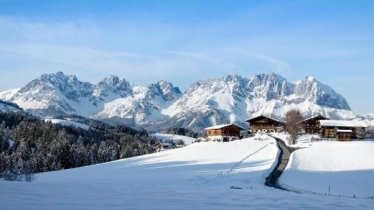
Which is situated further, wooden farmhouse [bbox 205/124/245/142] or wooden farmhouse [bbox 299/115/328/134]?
wooden farmhouse [bbox 299/115/328/134]

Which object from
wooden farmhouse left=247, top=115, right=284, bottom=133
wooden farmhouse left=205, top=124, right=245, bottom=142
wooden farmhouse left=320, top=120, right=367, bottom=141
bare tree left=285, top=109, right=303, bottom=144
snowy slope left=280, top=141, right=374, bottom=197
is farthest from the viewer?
wooden farmhouse left=247, top=115, right=284, bottom=133

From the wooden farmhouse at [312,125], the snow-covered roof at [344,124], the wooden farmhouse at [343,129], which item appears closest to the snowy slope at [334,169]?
the wooden farmhouse at [343,129]

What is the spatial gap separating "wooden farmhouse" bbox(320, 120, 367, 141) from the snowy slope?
18996 millimetres

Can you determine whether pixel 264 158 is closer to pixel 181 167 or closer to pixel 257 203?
pixel 181 167

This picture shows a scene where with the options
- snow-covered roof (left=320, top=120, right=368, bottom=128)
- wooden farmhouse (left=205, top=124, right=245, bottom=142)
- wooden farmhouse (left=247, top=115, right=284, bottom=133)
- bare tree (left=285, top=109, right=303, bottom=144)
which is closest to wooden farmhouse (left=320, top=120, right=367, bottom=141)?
snow-covered roof (left=320, top=120, right=368, bottom=128)

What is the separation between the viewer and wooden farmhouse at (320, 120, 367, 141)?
119 meters

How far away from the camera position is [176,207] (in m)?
21.3

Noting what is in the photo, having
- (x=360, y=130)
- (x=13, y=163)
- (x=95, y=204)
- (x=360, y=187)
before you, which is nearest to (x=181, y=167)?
(x=360, y=187)

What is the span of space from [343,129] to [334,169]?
5809 centimetres

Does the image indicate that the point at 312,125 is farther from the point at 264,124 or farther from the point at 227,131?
the point at 227,131

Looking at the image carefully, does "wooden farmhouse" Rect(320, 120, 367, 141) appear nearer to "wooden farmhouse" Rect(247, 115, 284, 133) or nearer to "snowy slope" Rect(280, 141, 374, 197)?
"snowy slope" Rect(280, 141, 374, 197)

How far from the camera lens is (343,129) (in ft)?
399

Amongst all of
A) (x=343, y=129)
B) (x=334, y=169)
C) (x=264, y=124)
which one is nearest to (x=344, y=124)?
(x=343, y=129)

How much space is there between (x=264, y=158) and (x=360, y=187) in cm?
2547
